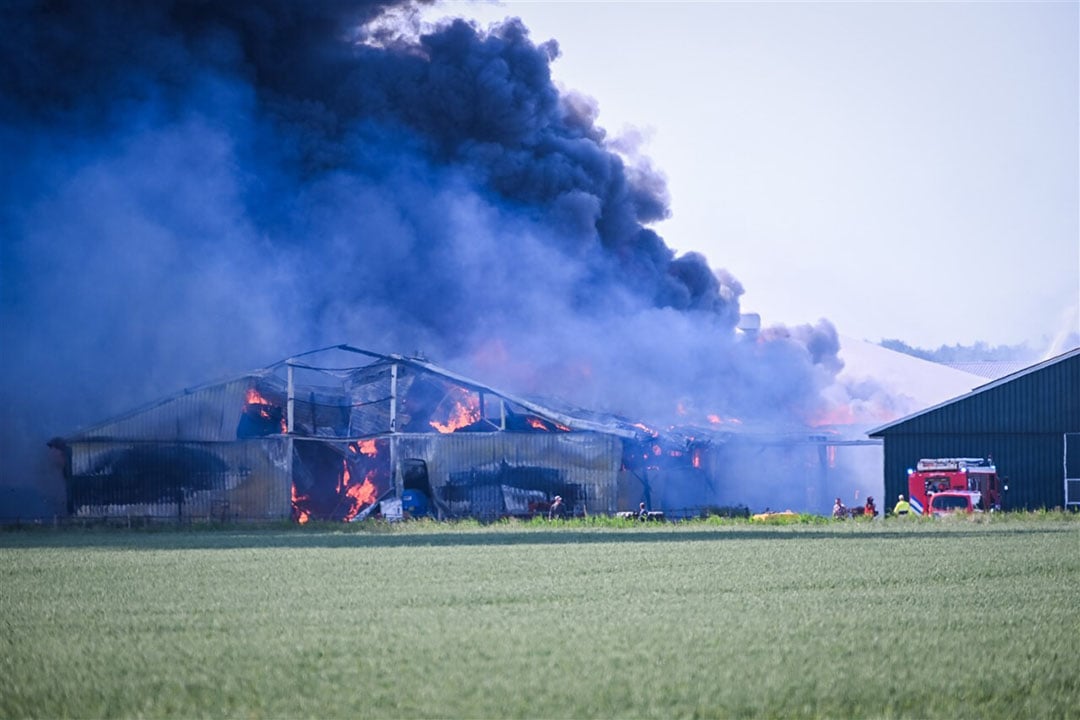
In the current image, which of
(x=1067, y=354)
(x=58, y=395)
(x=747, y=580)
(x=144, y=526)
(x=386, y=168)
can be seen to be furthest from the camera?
(x=386, y=168)

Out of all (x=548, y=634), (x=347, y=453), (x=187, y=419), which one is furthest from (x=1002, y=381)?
(x=548, y=634)

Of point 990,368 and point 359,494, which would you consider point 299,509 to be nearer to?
point 359,494

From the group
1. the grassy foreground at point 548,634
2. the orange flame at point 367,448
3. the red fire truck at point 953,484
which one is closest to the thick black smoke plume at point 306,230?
the orange flame at point 367,448

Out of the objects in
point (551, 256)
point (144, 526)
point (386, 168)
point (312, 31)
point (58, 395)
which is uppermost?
point (312, 31)

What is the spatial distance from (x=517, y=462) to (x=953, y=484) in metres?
13.7

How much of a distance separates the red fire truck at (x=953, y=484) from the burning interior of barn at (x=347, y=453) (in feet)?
30.4

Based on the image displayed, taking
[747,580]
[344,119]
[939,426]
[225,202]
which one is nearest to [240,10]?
[344,119]

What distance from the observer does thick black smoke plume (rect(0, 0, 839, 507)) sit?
57.2 m

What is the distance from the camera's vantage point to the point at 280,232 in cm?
6103

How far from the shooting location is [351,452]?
46031 mm

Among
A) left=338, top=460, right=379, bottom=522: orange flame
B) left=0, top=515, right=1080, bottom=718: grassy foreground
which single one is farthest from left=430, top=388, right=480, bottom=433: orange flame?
left=0, top=515, right=1080, bottom=718: grassy foreground

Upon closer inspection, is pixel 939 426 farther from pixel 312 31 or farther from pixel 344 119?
pixel 312 31

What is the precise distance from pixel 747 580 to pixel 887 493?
26.7 meters

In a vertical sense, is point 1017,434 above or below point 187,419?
below
